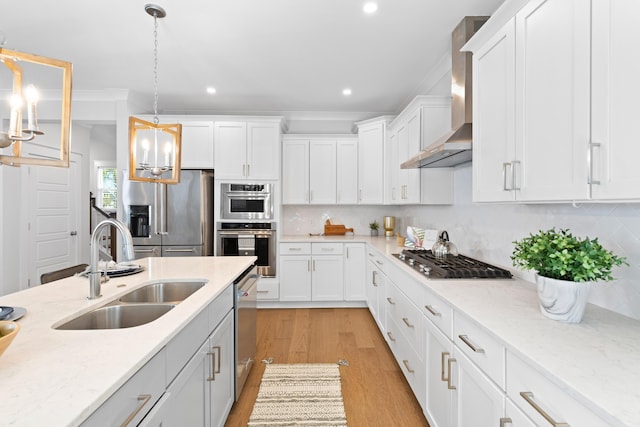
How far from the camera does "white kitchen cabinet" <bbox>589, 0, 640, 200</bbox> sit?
94 cm

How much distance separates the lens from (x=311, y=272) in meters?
4.20

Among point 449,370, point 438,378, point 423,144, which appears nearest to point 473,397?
point 449,370

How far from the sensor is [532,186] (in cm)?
140

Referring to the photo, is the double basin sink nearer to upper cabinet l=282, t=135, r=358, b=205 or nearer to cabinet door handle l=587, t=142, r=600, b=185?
cabinet door handle l=587, t=142, r=600, b=185

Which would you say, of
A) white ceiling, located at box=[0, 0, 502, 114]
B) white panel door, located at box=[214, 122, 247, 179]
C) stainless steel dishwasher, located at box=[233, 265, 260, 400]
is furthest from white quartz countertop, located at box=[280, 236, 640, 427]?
white panel door, located at box=[214, 122, 247, 179]

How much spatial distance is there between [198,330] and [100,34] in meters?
2.64

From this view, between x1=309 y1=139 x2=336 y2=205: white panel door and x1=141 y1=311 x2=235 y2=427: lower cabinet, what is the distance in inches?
107

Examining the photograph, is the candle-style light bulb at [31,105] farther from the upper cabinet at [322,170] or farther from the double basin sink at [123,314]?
the upper cabinet at [322,170]

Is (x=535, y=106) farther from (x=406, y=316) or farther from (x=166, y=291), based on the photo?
(x=166, y=291)

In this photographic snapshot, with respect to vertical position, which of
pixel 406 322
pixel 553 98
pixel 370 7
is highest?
pixel 370 7

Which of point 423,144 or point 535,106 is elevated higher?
point 423,144

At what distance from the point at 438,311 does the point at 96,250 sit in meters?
1.69

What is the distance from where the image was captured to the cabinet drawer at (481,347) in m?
1.14

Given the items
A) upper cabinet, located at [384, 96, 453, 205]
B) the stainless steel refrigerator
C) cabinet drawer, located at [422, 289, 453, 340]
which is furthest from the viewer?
the stainless steel refrigerator
